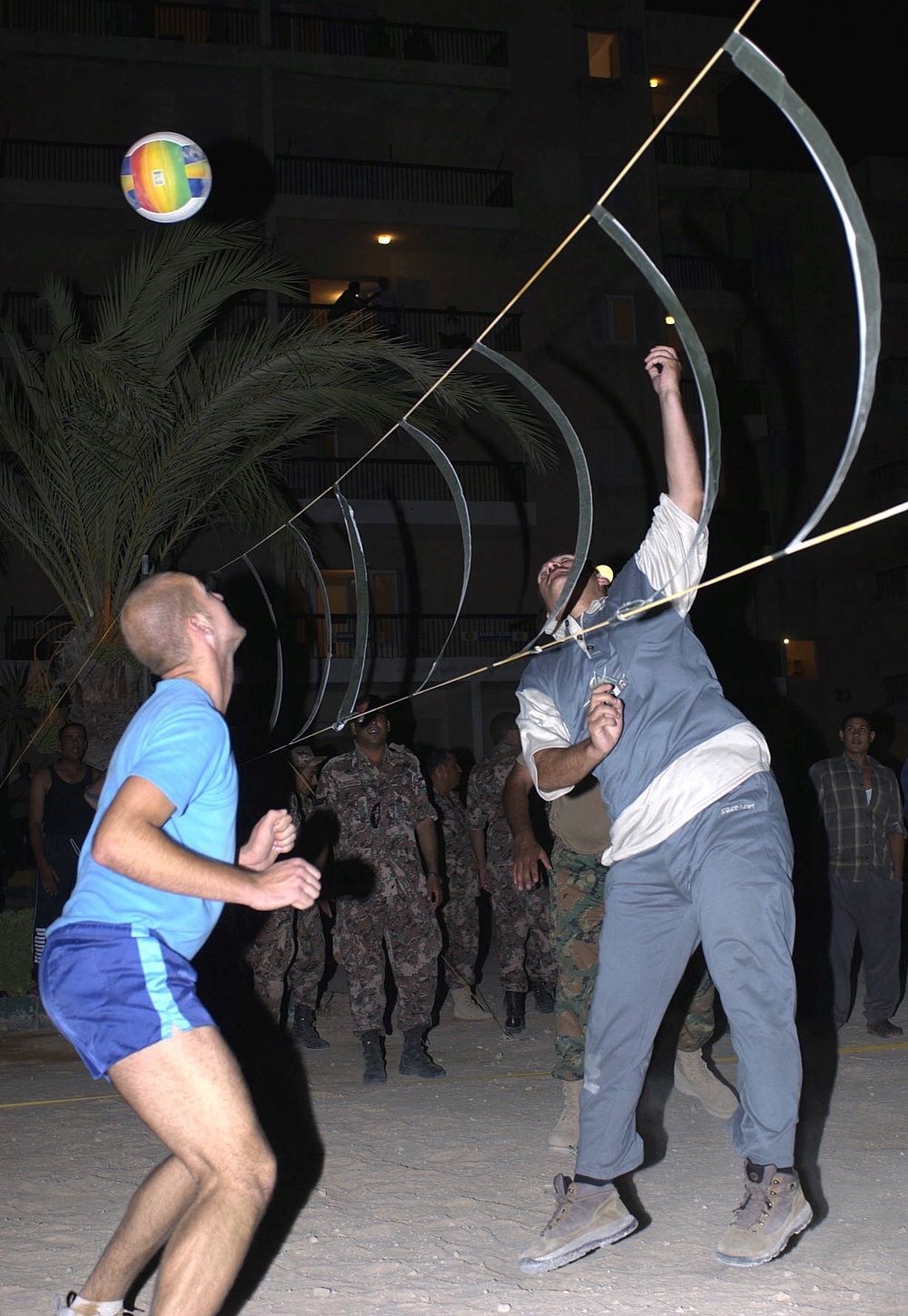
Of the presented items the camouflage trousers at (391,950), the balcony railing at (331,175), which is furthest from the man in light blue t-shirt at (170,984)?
the balcony railing at (331,175)

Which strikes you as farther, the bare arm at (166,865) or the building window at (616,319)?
the building window at (616,319)

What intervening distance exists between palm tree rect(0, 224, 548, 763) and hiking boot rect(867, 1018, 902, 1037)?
4626mm

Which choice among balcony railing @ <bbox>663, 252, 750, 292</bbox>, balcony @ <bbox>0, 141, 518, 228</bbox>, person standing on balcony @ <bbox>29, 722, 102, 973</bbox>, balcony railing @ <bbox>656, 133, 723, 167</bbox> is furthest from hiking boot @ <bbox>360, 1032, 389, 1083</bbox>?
balcony railing @ <bbox>656, 133, 723, 167</bbox>

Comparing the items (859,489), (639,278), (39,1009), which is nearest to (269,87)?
(639,278)

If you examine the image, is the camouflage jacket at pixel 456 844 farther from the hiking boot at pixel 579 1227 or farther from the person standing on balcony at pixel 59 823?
the hiking boot at pixel 579 1227

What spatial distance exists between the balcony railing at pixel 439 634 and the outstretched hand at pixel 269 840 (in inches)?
679

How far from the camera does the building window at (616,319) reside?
2258cm

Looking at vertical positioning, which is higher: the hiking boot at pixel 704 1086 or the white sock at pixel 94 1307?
the white sock at pixel 94 1307

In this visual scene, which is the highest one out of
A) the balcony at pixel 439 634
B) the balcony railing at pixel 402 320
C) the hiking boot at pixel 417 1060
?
the balcony railing at pixel 402 320

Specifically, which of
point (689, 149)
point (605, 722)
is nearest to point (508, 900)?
point (605, 722)

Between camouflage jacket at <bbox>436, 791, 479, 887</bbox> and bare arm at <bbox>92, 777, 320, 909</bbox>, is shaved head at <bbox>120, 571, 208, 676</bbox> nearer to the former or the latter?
bare arm at <bbox>92, 777, 320, 909</bbox>

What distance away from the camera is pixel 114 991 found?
8.96 feet

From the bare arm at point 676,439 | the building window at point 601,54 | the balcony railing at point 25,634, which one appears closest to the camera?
the bare arm at point 676,439

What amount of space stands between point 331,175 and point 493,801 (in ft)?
52.7
